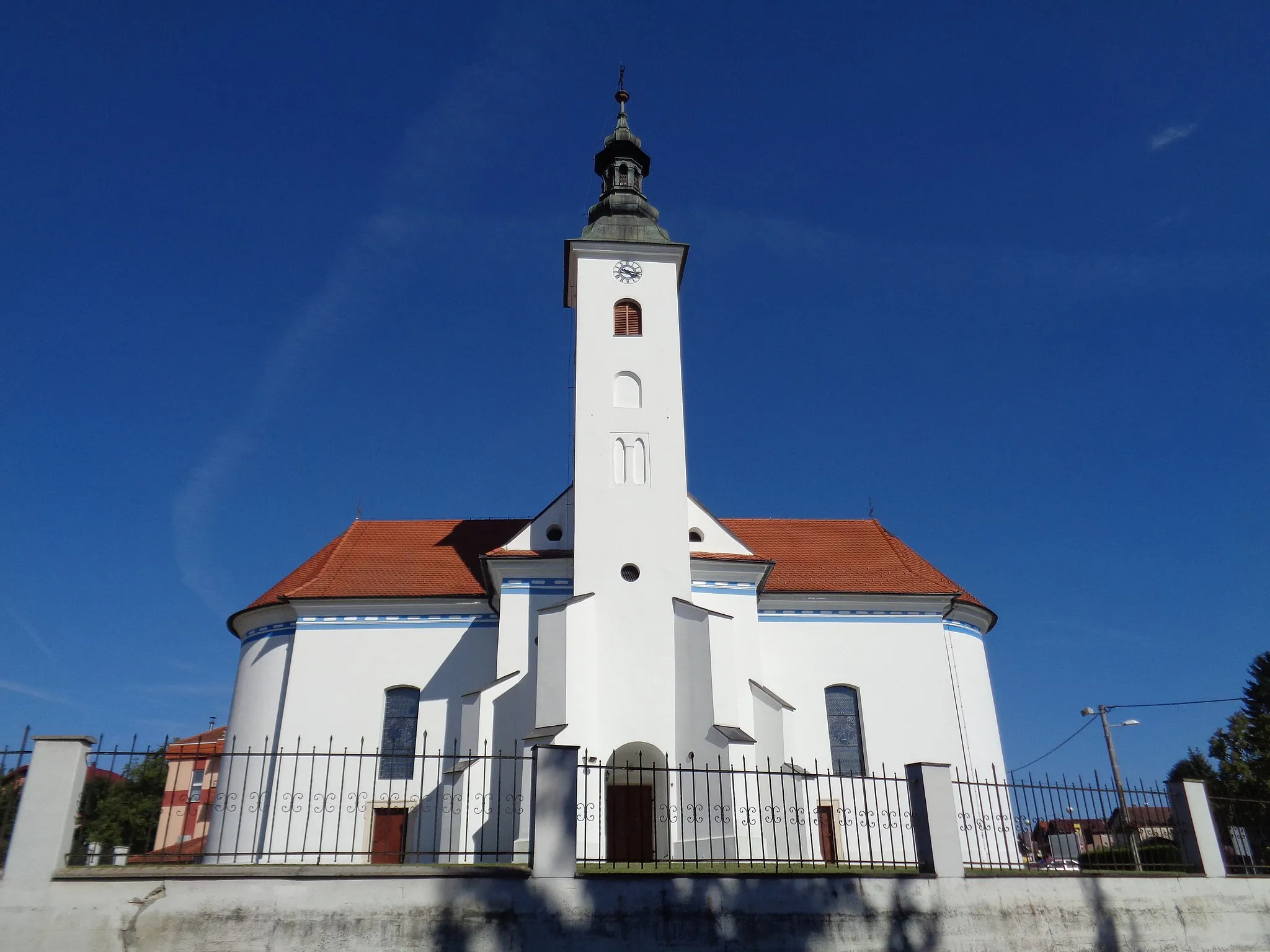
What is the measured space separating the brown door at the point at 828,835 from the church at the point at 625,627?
0.93 m

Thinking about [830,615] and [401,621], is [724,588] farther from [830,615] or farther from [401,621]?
[401,621]

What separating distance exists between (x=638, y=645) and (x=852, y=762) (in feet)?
21.5

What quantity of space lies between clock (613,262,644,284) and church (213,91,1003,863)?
54 mm

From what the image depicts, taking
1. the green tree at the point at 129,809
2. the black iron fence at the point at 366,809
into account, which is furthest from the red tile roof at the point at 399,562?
the green tree at the point at 129,809

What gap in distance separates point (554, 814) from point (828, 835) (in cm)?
1243

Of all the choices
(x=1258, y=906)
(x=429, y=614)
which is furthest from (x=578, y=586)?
(x=1258, y=906)

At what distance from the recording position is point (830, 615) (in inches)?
872

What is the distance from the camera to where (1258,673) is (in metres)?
30.3

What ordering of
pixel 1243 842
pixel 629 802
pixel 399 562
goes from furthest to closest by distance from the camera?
1. pixel 399 562
2. pixel 629 802
3. pixel 1243 842

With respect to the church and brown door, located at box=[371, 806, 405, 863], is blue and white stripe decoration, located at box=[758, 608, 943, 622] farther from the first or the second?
brown door, located at box=[371, 806, 405, 863]

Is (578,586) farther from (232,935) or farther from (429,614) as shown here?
(232,935)

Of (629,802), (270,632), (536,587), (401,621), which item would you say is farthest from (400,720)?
(629,802)

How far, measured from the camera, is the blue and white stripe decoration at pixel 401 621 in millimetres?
21266

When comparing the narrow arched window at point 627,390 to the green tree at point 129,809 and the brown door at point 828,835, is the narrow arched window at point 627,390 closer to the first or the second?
the brown door at point 828,835
